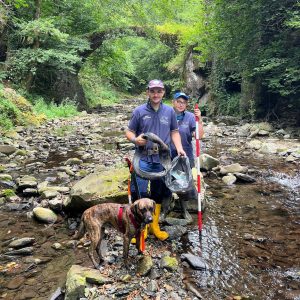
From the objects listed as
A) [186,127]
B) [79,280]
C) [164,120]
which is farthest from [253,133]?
[79,280]

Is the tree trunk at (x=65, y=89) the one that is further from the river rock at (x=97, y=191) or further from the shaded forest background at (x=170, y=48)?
the river rock at (x=97, y=191)

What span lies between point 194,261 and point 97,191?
2.41m

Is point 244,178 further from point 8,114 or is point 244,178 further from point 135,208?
point 8,114

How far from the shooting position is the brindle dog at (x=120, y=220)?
4082mm

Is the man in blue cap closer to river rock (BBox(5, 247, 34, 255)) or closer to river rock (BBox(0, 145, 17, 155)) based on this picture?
river rock (BBox(5, 247, 34, 255))

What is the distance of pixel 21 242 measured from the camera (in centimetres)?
509

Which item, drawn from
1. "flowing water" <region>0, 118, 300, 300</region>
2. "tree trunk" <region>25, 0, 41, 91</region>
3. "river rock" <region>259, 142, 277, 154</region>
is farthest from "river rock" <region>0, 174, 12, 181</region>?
"tree trunk" <region>25, 0, 41, 91</region>

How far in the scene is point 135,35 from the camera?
27.8 m

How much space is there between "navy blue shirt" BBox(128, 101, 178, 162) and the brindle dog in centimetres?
86

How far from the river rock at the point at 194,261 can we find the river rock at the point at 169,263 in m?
0.17

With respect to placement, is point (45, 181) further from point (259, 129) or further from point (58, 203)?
point (259, 129)

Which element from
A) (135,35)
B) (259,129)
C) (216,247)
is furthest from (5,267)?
(135,35)

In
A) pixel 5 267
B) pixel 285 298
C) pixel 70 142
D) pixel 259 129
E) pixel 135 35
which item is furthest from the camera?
pixel 135 35

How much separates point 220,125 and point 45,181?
12.8m
